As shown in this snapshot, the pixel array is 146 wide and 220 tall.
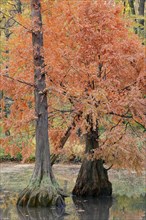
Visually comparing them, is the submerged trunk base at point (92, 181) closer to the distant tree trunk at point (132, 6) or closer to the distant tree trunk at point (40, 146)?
the distant tree trunk at point (40, 146)

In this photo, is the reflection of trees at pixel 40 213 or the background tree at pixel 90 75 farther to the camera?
the background tree at pixel 90 75

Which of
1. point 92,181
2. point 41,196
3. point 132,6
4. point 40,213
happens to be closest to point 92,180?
point 92,181

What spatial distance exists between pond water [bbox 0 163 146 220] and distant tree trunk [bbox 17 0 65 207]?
0.45 m

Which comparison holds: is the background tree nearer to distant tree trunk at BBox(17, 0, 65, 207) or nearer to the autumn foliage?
the autumn foliage

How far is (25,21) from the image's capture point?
55.3ft

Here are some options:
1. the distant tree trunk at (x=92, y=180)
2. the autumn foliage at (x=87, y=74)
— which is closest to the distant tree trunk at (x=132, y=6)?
the autumn foliage at (x=87, y=74)

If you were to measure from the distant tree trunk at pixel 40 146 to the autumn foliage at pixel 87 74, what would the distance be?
30 cm

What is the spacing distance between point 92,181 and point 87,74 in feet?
11.9

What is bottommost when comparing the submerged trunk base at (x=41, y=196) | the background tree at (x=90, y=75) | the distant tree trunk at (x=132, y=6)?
the submerged trunk base at (x=41, y=196)

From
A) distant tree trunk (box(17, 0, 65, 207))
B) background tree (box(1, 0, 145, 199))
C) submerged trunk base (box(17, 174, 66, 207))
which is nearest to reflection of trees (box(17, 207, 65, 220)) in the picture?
submerged trunk base (box(17, 174, 66, 207))

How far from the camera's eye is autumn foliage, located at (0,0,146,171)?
15750 mm

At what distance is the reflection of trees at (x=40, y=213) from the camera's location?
1348 centimetres

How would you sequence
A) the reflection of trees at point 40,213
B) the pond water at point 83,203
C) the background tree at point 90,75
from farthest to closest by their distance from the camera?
the background tree at point 90,75
the pond water at point 83,203
the reflection of trees at point 40,213

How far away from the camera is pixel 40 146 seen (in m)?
16.0
